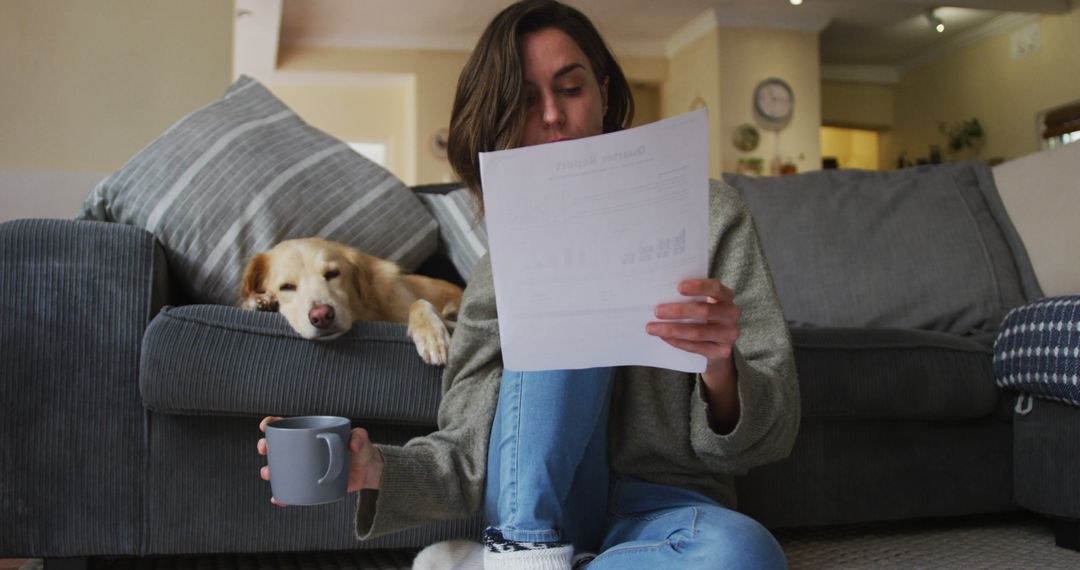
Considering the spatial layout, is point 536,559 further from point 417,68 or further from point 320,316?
point 417,68

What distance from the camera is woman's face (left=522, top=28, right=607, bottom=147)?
119cm

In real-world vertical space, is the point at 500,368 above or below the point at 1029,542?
above

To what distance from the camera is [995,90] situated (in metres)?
7.64

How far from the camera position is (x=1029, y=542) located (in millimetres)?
1726

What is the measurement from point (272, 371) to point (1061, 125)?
7.13 metres

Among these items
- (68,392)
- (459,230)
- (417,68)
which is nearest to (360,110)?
(417,68)

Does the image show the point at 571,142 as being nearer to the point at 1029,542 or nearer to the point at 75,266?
the point at 75,266

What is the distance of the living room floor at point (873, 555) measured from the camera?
1558mm

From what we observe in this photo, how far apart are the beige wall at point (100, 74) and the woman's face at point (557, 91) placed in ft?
6.64

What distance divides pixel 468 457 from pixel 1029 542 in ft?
3.98

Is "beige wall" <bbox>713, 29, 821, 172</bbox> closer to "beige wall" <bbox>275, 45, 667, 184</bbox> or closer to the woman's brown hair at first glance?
"beige wall" <bbox>275, 45, 667, 184</bbox>

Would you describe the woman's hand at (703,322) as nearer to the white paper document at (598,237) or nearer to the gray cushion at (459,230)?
the white paper document at (598,237)

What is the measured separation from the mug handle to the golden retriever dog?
0.55 m

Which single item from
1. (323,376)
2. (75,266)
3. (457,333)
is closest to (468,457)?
(457,333)
